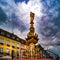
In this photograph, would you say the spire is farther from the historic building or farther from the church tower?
the historic building

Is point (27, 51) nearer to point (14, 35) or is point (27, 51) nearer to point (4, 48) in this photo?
point (4, 48)

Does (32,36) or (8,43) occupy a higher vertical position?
(8,43)

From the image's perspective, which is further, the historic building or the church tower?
the historic building

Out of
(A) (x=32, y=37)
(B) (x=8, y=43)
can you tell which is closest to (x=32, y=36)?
(A) (x=32, y=37)

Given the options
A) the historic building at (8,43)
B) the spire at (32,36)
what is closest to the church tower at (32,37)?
the spire at (32,36)

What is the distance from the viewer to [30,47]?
141 feet

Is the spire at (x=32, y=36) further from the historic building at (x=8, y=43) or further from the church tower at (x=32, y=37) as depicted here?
the historic building at (x=8, y=43)

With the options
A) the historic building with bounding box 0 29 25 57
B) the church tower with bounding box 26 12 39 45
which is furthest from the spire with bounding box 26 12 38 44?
the historic building with bounding box 0 29 25 57

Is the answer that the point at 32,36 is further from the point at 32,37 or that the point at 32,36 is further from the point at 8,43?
the point at 8,43

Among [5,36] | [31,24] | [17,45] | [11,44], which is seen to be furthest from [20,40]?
[31,24]

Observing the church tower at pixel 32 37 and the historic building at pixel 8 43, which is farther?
the historic building at pixel 8 43

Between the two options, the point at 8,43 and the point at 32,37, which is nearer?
the point at 32,37

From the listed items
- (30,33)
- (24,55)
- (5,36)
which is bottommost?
(24,55)

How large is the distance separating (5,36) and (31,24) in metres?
30.5
